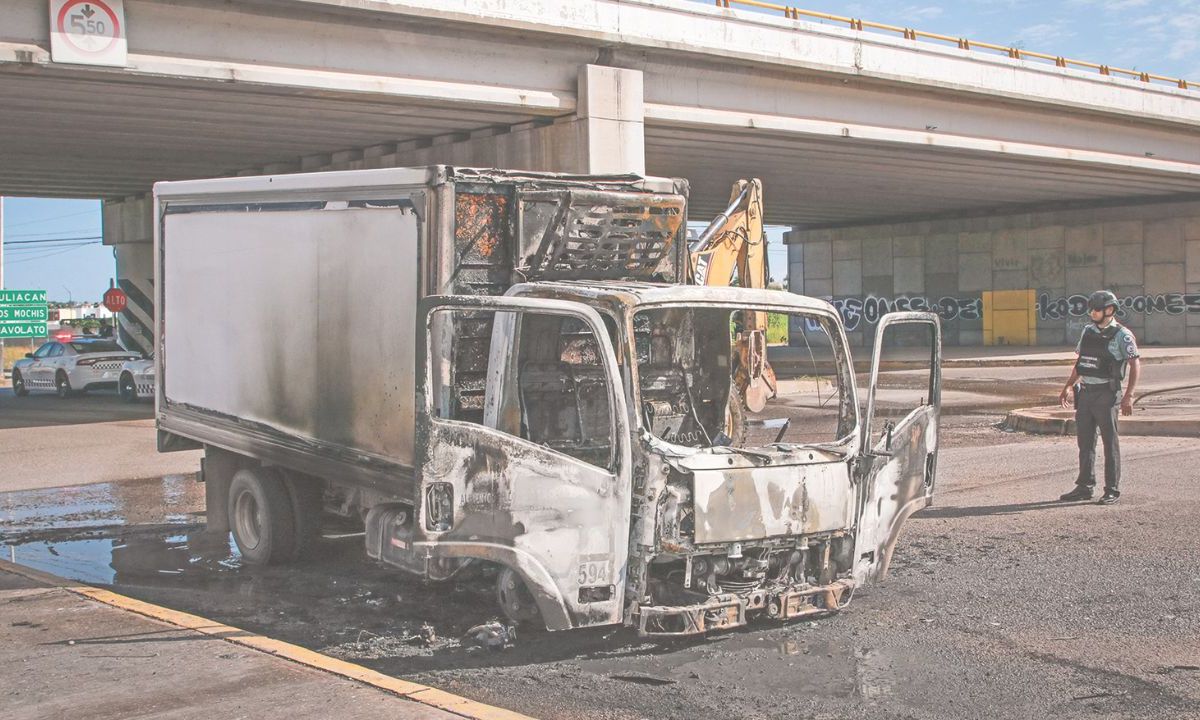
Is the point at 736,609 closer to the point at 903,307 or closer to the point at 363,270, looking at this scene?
the point at 363,270

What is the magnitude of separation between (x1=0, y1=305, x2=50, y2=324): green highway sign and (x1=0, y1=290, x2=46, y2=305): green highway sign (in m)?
0.13

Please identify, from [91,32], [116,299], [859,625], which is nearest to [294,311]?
[859,625]

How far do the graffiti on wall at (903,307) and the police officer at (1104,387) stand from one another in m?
35.4

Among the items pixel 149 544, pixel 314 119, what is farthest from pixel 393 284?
pixel 314 119

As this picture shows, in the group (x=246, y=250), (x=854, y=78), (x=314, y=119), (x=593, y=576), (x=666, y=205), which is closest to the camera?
(x=593, y=576)

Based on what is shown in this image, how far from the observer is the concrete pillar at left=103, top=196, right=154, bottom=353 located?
3725cm

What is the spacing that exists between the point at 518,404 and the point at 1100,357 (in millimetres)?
5897

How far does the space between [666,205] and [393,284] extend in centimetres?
187

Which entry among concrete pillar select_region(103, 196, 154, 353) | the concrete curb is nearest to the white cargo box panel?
the concrete curb

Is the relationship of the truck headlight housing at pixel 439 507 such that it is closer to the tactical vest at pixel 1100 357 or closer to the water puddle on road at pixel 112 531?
the water puddle on road at pixel 112 531

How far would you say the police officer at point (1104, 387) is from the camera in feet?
34.5

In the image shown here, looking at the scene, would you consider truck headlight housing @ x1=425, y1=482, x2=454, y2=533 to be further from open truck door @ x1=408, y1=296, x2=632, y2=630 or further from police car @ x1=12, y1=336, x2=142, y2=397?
police car @ x1=12, y1=336, x2=142, y2=397

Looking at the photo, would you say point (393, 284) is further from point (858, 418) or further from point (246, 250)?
point (858, 418)

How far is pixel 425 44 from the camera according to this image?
20766 mm
